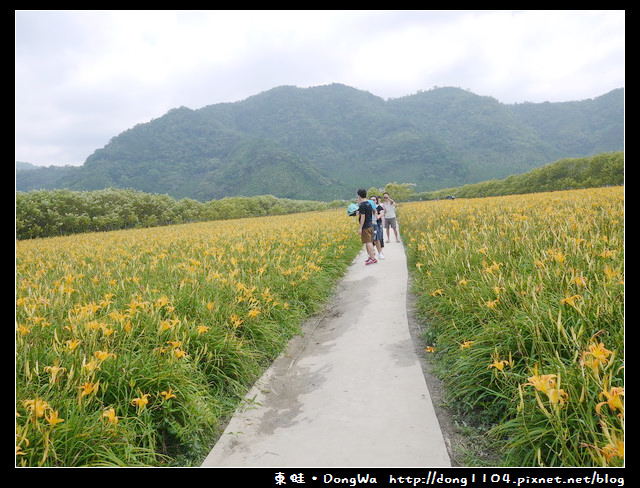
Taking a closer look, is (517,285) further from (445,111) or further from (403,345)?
(445,111)

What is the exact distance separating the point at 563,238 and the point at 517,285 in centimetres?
187

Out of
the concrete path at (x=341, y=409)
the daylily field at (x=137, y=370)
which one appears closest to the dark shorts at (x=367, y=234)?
the concrete path at (x=341, y=409)

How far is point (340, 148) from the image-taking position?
165750 millimetres

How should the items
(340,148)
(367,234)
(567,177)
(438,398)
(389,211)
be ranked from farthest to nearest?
(340,148) < (567,177) < (389,211) < (367,234) < (438,398)

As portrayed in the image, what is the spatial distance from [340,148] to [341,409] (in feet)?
558

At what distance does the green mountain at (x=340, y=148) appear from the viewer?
4906 inches

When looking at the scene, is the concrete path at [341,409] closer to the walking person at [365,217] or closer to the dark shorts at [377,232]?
the walking person at [365,217]

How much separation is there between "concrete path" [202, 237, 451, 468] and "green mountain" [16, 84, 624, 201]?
11295 centimetres

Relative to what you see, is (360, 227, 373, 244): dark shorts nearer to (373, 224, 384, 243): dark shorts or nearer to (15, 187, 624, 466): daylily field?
(373, 224, 384, 243): dark shorts

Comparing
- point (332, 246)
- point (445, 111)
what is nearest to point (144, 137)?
point (445, 111)

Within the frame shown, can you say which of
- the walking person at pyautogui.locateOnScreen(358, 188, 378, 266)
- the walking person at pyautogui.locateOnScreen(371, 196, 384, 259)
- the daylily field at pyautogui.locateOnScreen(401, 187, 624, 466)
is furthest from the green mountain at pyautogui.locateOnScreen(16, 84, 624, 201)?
the daylily field at pyautogui.locateOnScreen(401, 187, 624, 466)

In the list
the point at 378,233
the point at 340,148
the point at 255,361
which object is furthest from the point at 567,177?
the point at 340,148

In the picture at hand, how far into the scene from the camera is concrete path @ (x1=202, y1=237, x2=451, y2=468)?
97.3 inches

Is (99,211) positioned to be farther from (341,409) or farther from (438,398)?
(438,398)
